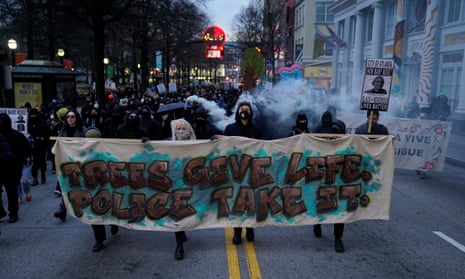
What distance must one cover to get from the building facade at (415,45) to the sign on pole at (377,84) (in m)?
13.0

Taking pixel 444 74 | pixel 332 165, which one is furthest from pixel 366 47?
pixel 332 165

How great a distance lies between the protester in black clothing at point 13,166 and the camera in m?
6.35

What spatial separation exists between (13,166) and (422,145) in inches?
329

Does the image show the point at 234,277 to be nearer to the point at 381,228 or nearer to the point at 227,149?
the point at 227,149

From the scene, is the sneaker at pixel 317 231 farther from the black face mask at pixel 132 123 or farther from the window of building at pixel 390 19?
the window of building at pixel 390 19

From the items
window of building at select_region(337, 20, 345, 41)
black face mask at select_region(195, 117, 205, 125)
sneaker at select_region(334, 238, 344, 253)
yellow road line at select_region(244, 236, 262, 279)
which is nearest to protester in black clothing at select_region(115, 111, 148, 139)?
black face mask at select_region(195, 117, 205, 125)

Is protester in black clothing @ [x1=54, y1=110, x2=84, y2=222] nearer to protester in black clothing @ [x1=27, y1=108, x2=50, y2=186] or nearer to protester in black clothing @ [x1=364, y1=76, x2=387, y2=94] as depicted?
protester in black clothing @ [x1=27, y1=108, x2=50, y2=186]

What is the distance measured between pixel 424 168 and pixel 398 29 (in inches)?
677

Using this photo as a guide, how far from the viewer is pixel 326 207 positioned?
5289 millimetres

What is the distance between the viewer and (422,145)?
9.80 meters

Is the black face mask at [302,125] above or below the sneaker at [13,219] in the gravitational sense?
above

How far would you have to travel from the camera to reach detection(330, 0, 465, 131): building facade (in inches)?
770

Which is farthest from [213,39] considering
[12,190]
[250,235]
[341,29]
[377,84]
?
[250,235]

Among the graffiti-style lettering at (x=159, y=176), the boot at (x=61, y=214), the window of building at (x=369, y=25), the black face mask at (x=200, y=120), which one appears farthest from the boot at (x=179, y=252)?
the window of building at (x=369, y=25)
